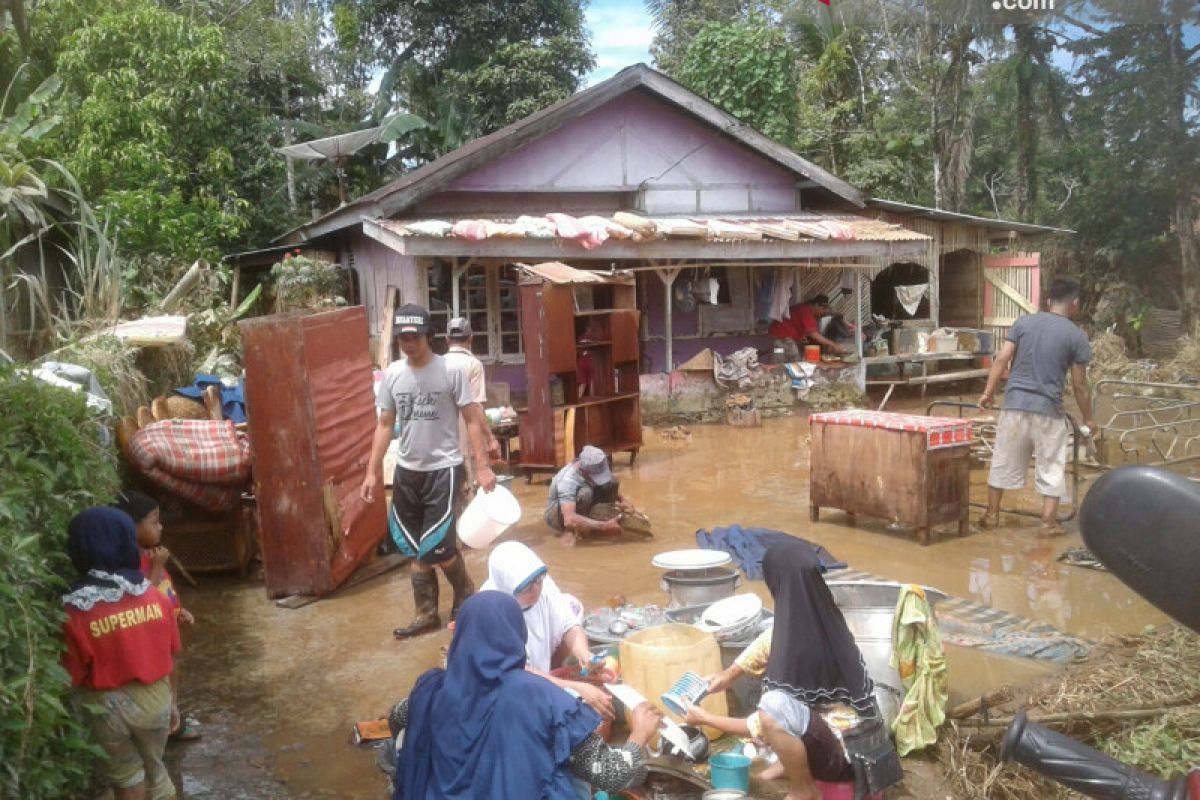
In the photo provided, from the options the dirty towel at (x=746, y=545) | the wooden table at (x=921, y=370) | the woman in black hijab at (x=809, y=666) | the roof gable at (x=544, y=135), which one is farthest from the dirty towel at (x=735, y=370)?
the woman in black hijab at (x=809, y=666)

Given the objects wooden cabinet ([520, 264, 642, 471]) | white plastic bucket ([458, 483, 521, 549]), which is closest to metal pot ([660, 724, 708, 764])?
white plastic bucket ([458, 483, 521, 549])

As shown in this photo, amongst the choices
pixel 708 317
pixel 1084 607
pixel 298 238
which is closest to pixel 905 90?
pixel 708 317

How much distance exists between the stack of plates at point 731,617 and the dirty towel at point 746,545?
5.09 feet

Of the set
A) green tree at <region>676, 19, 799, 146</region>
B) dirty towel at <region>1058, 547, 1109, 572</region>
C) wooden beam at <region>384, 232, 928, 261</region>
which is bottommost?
dirty towel at <region>1058, 547, 1109, 572</region>

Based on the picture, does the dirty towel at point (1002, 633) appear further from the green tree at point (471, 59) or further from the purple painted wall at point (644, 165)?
the green tree at point (471, 59)

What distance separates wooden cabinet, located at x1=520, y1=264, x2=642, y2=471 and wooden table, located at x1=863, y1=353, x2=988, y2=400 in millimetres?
5459

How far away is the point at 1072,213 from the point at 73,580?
24.7 meters

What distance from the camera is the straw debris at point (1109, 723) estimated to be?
A: 3.73m

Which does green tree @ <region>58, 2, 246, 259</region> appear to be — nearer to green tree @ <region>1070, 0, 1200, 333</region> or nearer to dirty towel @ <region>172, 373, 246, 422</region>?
dirty towel @ <region>172, 373, 246, 422</region>

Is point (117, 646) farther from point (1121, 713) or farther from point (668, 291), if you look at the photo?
point (668, 291)

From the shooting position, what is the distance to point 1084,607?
6.09 metres

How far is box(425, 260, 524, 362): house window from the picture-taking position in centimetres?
1412

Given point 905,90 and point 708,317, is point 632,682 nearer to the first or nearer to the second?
point 708,317

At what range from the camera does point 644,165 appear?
50.5 feet
